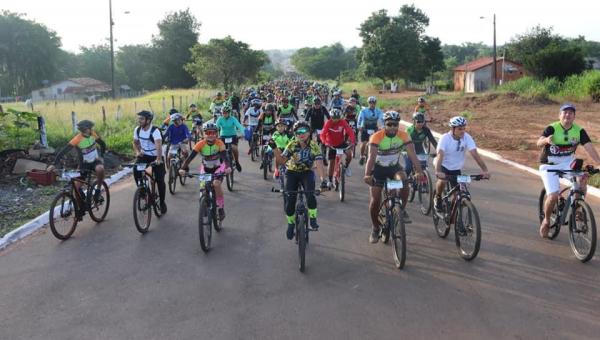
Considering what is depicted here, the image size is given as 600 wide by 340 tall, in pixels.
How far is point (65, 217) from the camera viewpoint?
7965 mm

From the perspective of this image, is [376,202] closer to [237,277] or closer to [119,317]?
[237,277]

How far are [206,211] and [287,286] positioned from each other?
1.92 m

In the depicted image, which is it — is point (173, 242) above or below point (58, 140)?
below

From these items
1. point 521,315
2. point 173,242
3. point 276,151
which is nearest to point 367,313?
point 521,315

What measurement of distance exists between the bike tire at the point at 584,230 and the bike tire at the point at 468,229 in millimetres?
1314

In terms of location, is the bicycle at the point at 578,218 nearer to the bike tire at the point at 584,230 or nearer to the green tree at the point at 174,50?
the bike tire at the point at 584,230

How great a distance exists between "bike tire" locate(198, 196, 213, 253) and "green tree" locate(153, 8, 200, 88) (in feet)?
267

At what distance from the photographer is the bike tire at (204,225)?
7.00 m

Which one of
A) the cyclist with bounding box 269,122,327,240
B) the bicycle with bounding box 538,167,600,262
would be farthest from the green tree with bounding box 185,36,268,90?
the bicycle with bounding box 538,167,600,262

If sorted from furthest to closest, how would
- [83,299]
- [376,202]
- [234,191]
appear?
[234,191]
[376,202]
[83,299]

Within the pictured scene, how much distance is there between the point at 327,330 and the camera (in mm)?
4820

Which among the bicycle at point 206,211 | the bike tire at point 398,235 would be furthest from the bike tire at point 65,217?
the bike tire at point 398,235

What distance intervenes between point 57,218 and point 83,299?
2681mm

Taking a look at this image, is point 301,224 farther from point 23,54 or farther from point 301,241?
point 23,54
